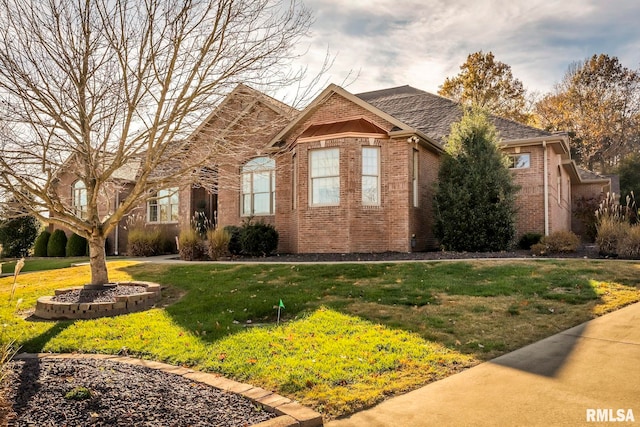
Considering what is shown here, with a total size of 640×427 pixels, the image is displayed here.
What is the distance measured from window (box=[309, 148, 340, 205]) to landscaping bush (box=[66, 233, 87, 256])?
13.3 m

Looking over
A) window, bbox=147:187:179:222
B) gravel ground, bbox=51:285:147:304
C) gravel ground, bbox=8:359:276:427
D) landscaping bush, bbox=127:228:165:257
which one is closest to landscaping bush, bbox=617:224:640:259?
gravel ground, bbox=8:359:276:427

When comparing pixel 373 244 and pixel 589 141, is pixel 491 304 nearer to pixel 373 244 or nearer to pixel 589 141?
pixel 373 244

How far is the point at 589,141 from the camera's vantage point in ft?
113

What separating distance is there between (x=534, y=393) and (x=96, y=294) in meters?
7.57

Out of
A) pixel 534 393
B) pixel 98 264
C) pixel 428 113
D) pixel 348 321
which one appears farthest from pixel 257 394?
pixel 428 113

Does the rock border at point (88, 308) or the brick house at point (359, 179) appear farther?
the brick house at point (359, 179)

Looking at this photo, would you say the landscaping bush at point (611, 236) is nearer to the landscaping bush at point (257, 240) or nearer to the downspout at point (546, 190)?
the downspout at point (546, 190)

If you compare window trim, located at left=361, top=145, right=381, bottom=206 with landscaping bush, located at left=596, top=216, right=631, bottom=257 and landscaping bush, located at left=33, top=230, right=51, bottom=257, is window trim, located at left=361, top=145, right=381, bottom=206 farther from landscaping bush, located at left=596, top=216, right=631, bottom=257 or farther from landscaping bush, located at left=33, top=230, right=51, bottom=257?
landscaping bush, located at left=33, top=230, right=51, bottom=257

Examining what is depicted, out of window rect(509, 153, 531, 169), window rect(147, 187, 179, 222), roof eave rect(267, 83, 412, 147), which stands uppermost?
roof eave rect(267, 83, 412, 147)

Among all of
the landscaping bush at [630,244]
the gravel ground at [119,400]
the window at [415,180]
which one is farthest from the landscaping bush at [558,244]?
the gravel ground at [119,400]

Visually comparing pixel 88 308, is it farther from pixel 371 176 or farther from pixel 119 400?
pixel 371 176

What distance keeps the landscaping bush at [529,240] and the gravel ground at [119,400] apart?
13.7 m

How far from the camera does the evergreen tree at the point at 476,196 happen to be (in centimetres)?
1373

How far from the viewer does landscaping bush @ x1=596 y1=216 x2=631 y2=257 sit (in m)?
11.7
